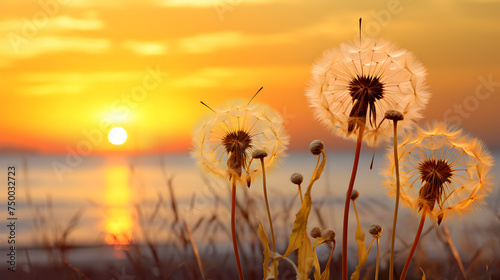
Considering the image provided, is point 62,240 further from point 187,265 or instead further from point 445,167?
point 445,167

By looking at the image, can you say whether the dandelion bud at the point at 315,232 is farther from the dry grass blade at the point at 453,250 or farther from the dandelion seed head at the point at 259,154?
the dry grass blade at the point at 453,250

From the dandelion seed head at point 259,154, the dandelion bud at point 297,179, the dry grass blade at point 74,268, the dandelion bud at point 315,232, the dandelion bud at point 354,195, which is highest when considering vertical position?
the dandelion seed head at point 259,154

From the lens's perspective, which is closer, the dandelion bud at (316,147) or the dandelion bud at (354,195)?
the dandelion bud at (316,147)

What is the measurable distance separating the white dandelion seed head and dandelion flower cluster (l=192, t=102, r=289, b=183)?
21 centimetres

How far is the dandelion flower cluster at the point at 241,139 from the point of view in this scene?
2260 millimetres

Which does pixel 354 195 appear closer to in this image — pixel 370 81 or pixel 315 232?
pixel 315 232

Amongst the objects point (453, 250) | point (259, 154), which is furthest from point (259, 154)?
point (453, 250)

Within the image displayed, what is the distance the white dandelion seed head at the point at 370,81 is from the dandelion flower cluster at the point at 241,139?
0.21m

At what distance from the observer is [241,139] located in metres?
2.28

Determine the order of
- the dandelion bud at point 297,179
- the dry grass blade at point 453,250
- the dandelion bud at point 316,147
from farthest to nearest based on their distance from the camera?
the dry grass blade at point 453,250
the dandelion bud at point 297,179
the dandelion bud at point 316,147

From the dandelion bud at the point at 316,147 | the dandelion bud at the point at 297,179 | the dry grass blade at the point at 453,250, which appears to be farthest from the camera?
the dry grass blade at the point at 453,250

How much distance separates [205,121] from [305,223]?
0.70m

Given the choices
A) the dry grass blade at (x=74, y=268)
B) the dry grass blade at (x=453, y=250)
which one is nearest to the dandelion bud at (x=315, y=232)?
the dry grass blade at (x=453, y=250)

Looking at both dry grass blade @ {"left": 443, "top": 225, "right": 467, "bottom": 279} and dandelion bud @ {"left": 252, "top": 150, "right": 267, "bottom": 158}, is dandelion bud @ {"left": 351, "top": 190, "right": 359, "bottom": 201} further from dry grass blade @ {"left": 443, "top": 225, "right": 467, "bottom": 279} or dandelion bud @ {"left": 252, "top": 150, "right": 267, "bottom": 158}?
dry grass blade @ {"left": 443, "top": 225, "right": 467, "bottom": 279}
